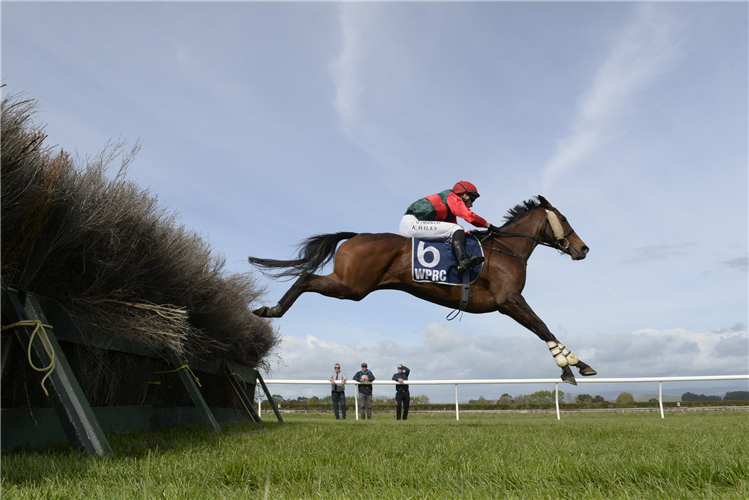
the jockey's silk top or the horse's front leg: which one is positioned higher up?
the jockey's silk top

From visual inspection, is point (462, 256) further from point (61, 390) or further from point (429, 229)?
point (61, 390)

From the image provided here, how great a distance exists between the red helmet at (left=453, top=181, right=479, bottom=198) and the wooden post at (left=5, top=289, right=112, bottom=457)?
4214 mm

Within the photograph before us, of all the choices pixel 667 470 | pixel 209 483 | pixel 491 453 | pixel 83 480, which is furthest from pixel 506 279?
pixel 83 480

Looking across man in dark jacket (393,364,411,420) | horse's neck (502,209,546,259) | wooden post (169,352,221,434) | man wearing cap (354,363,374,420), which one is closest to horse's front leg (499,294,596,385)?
horse's neck (502,209,546,259)

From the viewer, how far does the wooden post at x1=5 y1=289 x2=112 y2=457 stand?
10.9 feet

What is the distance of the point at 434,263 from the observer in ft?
18.3

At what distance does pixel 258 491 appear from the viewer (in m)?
2.47

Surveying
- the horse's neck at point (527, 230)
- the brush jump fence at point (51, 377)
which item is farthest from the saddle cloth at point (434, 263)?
the brush jump fence at point (51, 377)

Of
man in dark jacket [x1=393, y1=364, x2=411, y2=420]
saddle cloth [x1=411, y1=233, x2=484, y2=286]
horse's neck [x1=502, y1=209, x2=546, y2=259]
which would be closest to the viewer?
saddle cloth [x1=411, y1=233, x2=484, y2=286]

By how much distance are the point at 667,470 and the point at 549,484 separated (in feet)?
2.26

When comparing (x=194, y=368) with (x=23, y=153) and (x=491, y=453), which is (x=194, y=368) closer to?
(x=23, y=153)

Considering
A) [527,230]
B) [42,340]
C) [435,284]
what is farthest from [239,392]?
[527,230]

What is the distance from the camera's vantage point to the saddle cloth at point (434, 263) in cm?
553

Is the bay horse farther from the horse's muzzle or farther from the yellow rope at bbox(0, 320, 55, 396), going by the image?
the yellow rope at bbox(0, 320, 55, 396)
